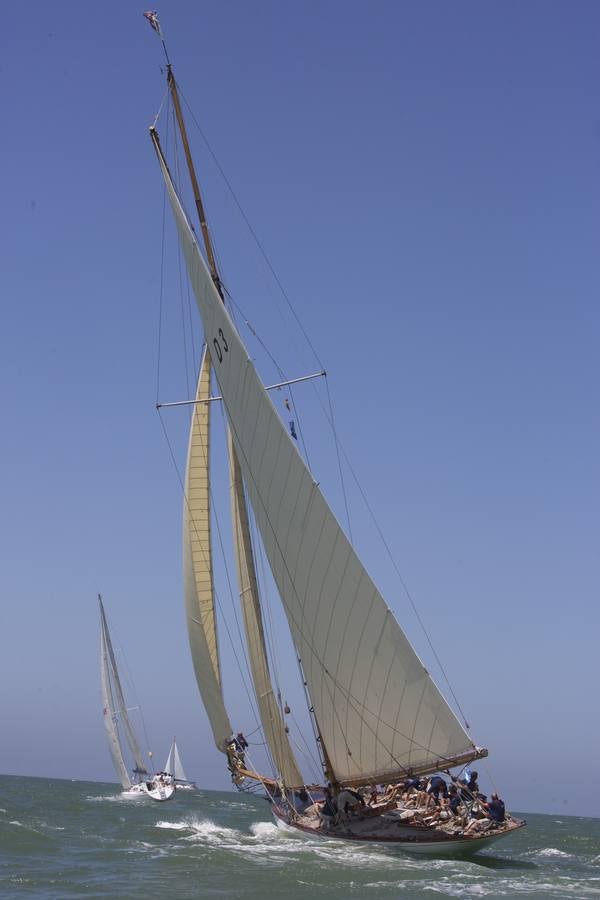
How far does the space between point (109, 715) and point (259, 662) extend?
39.7m

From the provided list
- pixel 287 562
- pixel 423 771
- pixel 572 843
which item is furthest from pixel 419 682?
pixel 572 843

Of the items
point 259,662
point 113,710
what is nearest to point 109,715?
point 113,710

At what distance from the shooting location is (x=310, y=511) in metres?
27.9

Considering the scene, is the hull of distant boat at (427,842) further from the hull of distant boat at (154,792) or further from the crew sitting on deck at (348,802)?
the hull of distant boat at (154,792)

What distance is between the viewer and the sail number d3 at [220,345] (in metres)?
29.6

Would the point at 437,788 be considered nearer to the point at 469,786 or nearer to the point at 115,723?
the point at 469,786

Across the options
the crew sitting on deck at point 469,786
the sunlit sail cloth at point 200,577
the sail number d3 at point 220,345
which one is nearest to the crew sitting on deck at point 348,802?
the crew sitting on deck at point 469,786

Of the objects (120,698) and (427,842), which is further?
(120,698)

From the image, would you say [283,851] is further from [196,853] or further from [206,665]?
[206,665]

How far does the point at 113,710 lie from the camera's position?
71562 mm

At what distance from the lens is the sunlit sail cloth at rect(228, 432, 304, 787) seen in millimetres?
34594

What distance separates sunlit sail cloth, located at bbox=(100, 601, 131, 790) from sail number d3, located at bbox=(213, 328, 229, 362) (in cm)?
4579

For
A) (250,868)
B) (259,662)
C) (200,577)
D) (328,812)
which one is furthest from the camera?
(200,577)

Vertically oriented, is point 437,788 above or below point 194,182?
below
